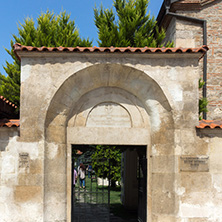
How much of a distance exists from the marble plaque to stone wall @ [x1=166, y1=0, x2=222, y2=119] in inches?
174

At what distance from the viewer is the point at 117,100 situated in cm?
698

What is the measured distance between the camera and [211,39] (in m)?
10.2

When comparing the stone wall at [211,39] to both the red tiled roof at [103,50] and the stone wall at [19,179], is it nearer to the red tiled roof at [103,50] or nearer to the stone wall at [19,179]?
the red tiled roof at [103,50]

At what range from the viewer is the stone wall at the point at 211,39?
9.94m

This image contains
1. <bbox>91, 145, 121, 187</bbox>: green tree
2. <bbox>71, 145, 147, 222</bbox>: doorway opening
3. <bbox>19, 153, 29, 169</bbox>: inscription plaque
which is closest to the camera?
<bbox>19, 153, 29, 169</bbox>: inscription plaque

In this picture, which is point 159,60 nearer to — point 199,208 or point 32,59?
point 32,59

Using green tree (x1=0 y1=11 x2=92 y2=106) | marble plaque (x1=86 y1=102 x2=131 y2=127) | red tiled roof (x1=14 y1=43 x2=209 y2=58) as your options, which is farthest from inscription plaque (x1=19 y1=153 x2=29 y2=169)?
green tree (x1=0 y1=11 x2=92 y2=106)

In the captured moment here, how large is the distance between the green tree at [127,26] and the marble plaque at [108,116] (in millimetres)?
5212

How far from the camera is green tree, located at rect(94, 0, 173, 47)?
11.4 m

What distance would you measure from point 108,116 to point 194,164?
8.02ft

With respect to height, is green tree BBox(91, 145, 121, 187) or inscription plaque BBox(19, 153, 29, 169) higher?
inscription plaque BBox(19, 153, 29, 169)

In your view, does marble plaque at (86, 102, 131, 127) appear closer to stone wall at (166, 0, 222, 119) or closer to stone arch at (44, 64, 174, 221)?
stone arch at (44, 64, 174, 221)

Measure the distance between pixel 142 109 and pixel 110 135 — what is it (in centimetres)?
109

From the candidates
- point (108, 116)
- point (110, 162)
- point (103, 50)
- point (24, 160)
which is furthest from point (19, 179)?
point (110, 162)
